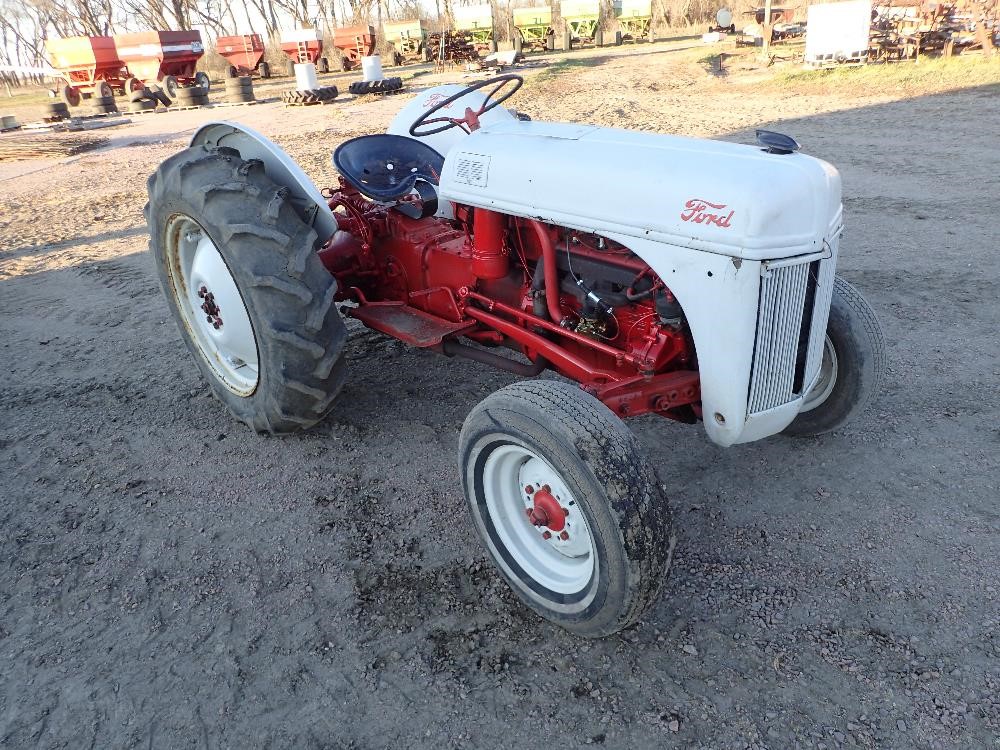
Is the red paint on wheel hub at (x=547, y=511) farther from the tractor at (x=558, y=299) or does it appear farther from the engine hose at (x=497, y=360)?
the engine hose at (x=497, y=360)

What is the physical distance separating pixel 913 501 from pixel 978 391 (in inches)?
43.3

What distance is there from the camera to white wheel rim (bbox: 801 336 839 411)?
3160 millimetres

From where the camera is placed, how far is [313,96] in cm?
1750

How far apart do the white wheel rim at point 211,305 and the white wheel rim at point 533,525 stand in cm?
155

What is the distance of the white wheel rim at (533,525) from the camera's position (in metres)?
2.46

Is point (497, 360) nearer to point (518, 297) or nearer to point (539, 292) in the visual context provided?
point (518, 297)

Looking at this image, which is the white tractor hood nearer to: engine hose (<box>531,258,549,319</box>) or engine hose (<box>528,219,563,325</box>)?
engine hose (<box>528,219,563,325</box>)

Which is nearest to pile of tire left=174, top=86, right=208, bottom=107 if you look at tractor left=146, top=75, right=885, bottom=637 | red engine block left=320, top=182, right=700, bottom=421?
tractor left=146, top=75, right=885, bottom=637

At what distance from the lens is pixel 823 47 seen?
1552 centimetres

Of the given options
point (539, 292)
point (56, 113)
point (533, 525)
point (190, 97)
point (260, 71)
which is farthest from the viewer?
point (260, 71)

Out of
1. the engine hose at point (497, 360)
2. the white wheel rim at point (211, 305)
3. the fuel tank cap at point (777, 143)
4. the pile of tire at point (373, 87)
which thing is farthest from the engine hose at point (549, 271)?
the pile of tire at point (373, 87)

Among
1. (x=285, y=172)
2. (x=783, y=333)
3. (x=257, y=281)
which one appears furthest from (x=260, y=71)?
(x=783, y=333)

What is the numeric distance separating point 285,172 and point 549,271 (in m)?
1.43

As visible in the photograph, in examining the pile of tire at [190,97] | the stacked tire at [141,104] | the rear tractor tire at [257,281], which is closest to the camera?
the rear tractor tire at [257,281]
